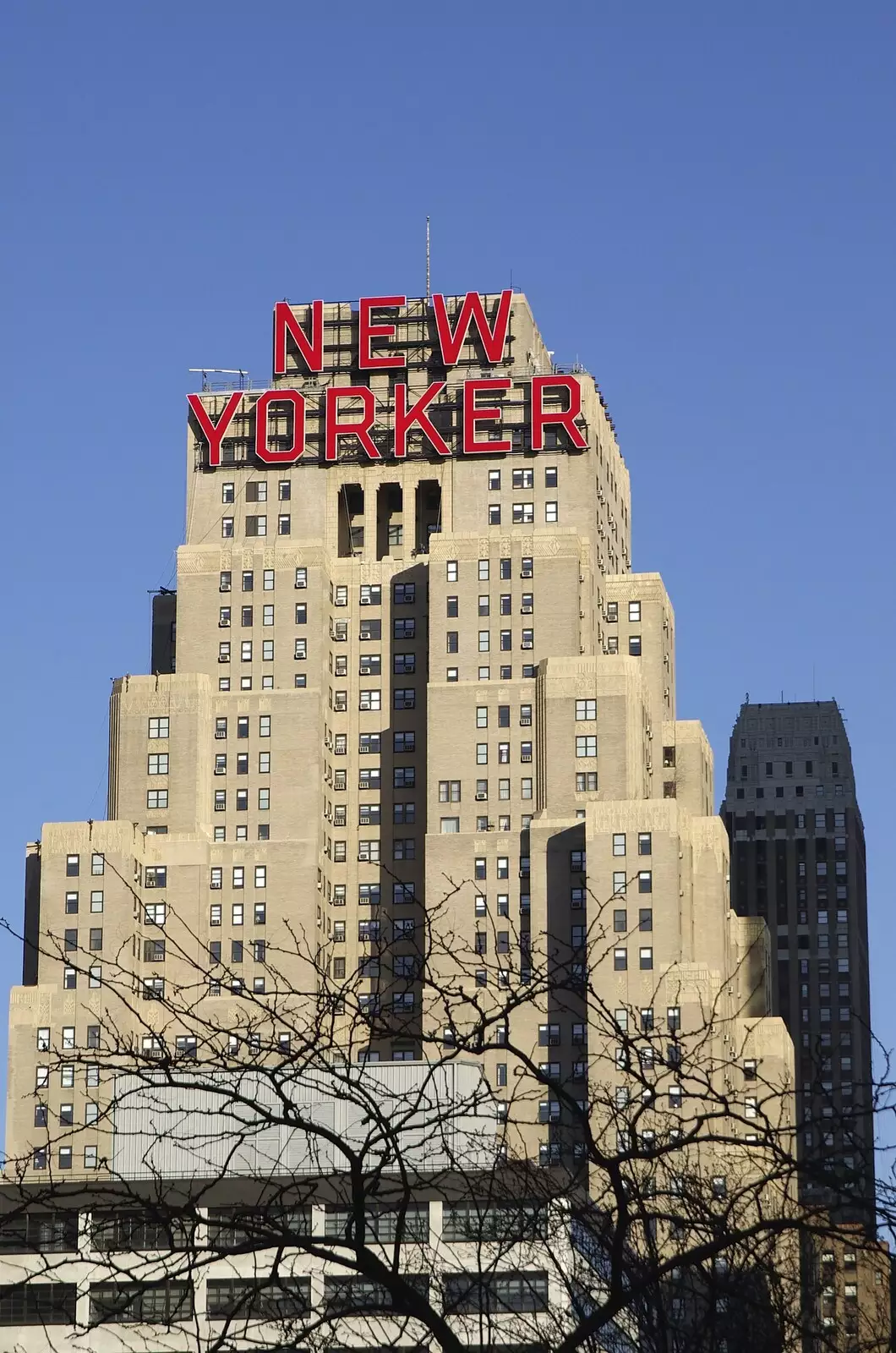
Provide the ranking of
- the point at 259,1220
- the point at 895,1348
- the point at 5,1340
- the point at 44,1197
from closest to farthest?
the point at 44,1197 < the point at 259,1220 < the point at 895,1348 < the point at 5,1340

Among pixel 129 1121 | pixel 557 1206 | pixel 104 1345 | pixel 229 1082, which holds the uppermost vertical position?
pixel 229 1082

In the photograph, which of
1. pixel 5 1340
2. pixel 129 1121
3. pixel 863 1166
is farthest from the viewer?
pixel 129 1121

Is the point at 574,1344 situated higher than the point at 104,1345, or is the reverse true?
the point at 574,1344

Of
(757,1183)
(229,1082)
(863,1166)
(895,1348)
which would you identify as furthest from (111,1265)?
(895,1348)

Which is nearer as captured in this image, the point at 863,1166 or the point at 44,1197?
the point at 44,1197

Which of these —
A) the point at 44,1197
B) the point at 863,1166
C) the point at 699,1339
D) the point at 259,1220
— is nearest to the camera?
the point at 44,1197

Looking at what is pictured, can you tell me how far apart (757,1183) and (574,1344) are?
8.20ft

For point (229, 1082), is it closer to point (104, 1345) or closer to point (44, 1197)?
Result: point (44, 1197)

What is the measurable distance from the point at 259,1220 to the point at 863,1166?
7643mm

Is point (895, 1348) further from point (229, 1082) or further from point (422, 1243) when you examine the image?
point (229, 1082)

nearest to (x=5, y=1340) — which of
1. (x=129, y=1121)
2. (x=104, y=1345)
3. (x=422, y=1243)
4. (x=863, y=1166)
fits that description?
(x=104, y=1345)

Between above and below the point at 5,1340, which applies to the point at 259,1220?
above

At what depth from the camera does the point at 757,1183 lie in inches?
926

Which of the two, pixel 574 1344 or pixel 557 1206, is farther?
pixel 557 1206
